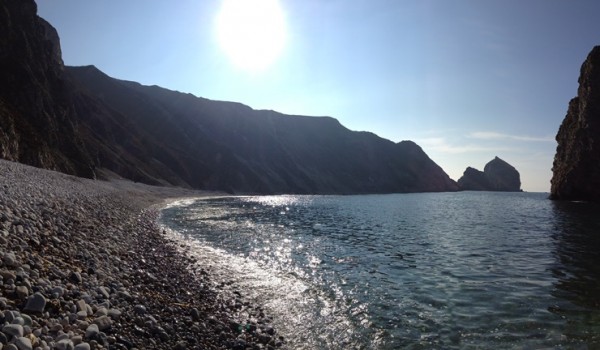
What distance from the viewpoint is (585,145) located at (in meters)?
77.1

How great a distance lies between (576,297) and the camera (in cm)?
1495

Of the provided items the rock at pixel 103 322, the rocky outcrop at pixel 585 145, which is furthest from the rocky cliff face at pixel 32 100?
the rocky outcrop at pixel 585 145

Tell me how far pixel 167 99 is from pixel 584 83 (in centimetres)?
16675

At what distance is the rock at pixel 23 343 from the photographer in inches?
232

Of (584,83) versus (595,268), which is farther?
(584,83)

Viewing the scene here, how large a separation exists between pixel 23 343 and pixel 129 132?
13193 centimetres

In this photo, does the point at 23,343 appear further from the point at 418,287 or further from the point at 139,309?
the point at 418,287

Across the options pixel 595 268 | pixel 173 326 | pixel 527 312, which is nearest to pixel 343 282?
pixel 527 312

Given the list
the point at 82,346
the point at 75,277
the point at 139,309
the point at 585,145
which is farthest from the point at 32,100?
the point at 585,145

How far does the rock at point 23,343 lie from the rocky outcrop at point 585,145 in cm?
9581

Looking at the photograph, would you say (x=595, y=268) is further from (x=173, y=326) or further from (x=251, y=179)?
(x=251, y=179)

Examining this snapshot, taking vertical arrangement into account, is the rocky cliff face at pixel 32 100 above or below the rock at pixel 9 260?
above

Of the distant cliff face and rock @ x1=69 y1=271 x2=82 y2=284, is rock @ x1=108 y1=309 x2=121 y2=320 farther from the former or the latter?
the distant cliff face

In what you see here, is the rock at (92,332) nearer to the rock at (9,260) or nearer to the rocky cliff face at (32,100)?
the rock at (9,260)
